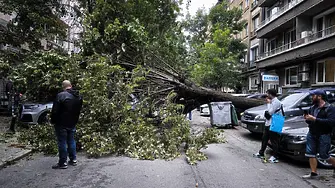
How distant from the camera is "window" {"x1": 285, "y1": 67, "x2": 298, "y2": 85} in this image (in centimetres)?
2085

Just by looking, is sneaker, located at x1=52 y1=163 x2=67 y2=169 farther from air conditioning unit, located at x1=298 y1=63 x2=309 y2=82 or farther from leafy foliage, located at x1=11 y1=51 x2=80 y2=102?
air conditioning unit, located at x1=298 y1=63 x2=309 y2=82

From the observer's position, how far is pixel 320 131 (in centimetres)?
549

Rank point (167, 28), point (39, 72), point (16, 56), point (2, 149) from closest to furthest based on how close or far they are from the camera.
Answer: point (2, 149) → point (39, 72) → point (16, 56) → point (167, 28)

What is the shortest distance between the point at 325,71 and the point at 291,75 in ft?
14.4

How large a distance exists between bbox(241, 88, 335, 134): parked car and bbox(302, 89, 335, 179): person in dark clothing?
3394 millimetres

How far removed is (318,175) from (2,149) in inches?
293

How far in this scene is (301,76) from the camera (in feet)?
63.2

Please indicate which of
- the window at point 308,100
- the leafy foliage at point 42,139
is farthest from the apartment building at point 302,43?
the leafy foliage at point 42,139

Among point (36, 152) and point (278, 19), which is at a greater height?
point (278, 19)

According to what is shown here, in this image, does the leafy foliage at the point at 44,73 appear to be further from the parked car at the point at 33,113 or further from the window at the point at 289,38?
the window at the point at 289,38

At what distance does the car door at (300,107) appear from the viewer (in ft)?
29.3

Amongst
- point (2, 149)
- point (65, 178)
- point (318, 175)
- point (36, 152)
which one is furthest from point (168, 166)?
point (2, 149)

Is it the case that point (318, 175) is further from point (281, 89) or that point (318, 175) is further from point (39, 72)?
point (281, 89)

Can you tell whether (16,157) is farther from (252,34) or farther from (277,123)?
(252,34)
